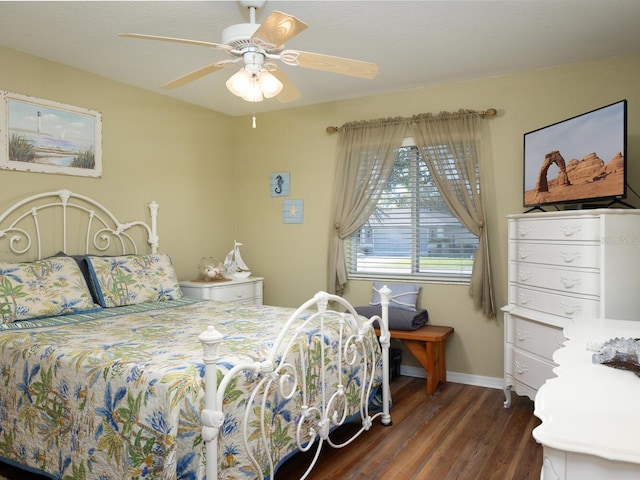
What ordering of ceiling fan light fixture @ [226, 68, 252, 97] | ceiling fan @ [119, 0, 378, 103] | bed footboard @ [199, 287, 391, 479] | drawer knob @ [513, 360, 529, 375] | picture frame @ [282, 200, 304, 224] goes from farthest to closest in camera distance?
1. picture frame @ [282, 200, 304, 224]
2. drawer knob @ [513, 360, 529, 375]
3. ceiling fan light fixture @ [226, 68, 252, 97]
4. ceiling fan @ [119, 0, 378, 103]
5. bed footboard @ [199, 287, 391, 479]

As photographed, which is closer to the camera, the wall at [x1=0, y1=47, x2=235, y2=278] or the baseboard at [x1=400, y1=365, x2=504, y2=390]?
the wall at [x1=0, y1=47, x2=235, y2=278]

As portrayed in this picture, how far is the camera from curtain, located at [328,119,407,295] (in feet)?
13.8

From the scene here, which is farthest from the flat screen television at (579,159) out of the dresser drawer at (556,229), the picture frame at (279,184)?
the picture frame at (279,184)

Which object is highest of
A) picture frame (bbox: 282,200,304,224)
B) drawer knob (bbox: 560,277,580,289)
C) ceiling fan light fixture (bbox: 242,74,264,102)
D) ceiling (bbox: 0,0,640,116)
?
ceiling (bbox: 0,0,640,116)

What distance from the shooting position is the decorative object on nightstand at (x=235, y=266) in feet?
14.8

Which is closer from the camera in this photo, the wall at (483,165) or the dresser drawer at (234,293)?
the wall at (483,165)

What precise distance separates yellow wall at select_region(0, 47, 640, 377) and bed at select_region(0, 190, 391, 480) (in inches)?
28.2

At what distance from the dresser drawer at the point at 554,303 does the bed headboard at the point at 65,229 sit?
2.93 m

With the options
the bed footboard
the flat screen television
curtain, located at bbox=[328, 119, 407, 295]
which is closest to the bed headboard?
curtain, located at bbox=[328, 119, 407, 295]

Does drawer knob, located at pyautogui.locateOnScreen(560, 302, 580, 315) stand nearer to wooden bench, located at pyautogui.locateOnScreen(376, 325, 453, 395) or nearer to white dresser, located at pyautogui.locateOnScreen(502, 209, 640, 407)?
white dresser, located at pyautogui.locateOnScreen(502, 209, 640, 407)

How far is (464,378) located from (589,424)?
3.22 metres

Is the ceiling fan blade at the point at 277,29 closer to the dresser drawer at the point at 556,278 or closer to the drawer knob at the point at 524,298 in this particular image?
the dresser drawer at the point at 556,278

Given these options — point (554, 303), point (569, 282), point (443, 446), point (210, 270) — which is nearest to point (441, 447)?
point (443, 446)

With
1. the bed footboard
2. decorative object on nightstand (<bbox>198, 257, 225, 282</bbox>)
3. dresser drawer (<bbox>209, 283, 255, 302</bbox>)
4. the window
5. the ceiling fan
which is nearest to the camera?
the bed footboard
